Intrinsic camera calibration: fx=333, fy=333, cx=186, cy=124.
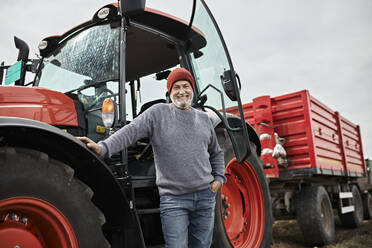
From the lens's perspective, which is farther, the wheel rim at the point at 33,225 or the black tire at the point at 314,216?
the black tire at the point at 314,216

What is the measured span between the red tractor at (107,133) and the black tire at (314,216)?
7.50 feet

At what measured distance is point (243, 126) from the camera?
9.80 feet

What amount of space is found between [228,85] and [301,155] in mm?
3290

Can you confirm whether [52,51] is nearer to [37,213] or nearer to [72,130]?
[72,130]

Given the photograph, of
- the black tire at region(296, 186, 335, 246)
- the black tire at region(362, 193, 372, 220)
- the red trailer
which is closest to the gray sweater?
the red trailer

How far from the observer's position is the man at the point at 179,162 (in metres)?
2.06

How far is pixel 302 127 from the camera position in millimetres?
5691

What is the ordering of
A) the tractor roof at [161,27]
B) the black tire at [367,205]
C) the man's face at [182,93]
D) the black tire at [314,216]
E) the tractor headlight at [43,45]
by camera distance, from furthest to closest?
the black tire at [367,205], the black tire at [314,216], the tractor headlight at [43,45], the tractor roof at [161,27], the man's face at [182,93]

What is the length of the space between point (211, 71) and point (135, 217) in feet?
5.05

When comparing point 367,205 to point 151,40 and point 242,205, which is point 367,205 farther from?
point 151,40

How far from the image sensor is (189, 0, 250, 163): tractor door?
2.91 metres

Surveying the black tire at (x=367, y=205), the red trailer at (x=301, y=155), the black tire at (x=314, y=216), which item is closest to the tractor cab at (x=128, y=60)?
the red trailer at (x=301, y=155)

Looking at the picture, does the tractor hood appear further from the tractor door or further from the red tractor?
the tractor door

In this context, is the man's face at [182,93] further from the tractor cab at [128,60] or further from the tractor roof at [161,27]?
the tractor roof at [161,27]
